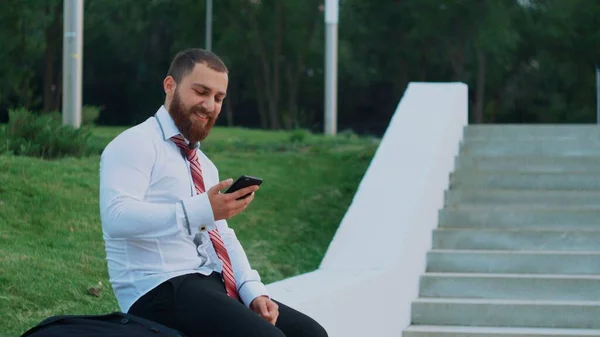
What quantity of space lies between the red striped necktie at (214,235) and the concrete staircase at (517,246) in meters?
2.87

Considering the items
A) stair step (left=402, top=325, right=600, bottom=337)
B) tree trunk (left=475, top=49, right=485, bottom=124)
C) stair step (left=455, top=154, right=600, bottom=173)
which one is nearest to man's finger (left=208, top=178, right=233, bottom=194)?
stair step (left=402, top=325, right=600, bottom=337)

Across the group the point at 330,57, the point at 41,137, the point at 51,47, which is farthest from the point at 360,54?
the point at 41,137

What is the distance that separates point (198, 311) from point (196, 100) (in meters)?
0.71

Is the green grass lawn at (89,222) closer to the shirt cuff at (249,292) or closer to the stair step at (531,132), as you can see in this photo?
the stair step at (531,132)

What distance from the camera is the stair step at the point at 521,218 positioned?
8414mm

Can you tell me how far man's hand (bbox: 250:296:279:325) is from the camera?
13.3 ft

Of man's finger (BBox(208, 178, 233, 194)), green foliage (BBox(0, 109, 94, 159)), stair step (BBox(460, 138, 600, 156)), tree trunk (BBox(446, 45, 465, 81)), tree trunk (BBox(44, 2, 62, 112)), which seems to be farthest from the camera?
tree trunk (BBox(446, 45, 465, 81))

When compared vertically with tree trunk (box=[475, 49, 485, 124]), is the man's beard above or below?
above

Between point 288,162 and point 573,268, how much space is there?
382cm

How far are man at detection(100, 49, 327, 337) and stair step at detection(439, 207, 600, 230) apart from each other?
443 cm

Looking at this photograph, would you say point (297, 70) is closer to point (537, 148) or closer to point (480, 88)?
point (480, 88)

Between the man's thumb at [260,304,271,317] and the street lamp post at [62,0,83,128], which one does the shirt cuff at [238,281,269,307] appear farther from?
the street lamp post at [62,0,83,128]

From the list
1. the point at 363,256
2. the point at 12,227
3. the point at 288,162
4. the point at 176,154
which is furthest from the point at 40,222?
the point at 288,162

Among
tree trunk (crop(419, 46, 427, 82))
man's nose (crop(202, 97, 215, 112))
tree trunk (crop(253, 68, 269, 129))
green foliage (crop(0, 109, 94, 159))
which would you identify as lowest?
tree trunk (crop(253, 68, 269, 129))
